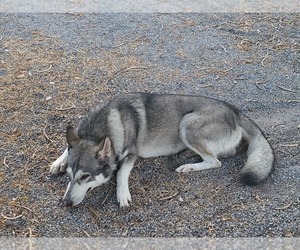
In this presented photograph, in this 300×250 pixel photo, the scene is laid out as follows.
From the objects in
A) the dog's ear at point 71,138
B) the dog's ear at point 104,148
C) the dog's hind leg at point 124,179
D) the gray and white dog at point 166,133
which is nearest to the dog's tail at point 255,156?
the gray and white dog at point 166,133

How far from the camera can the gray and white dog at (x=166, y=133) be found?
4539mm

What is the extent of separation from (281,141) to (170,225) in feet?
5.13

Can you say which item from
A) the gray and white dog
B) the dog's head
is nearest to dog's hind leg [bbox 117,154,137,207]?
the gray and white dog

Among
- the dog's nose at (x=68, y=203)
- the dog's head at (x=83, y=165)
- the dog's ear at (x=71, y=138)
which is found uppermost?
the dog's ear at (x=71, y=138)

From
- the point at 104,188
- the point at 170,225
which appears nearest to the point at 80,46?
the point at 104,188

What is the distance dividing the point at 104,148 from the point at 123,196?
0.42 metres

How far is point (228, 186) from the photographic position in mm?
4559

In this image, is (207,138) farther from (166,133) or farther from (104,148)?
(104,148)

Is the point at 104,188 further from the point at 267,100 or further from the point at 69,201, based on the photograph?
the point at 267,100

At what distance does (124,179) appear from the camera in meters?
4.50

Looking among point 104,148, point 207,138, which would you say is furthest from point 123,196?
point 207,138

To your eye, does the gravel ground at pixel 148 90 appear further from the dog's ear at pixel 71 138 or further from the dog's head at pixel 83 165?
the dog's ear at pixel 71 138

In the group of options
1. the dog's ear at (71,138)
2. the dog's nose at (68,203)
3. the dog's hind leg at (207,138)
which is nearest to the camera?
the dog's nose at (68,203)

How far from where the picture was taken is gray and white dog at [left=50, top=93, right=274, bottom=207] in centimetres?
454
